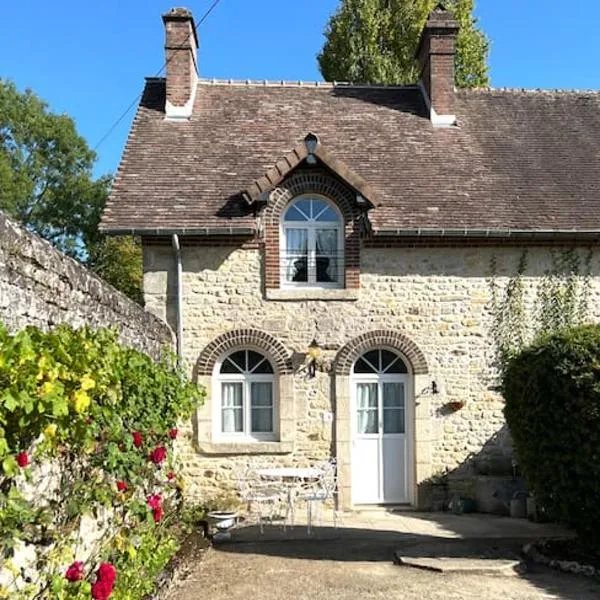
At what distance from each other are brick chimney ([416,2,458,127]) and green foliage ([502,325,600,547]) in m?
6.97

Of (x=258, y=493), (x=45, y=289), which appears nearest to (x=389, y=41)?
(x=258, y=493)

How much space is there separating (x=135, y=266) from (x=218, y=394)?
1439cm

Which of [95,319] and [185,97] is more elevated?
[185,97]

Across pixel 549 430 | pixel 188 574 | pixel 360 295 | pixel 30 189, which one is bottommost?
pixel 188 574

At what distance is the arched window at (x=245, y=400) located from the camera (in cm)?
1030

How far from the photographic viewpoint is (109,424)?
4.45m

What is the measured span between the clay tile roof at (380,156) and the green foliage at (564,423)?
3.91 m

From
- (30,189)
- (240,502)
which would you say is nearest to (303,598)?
(240,502)

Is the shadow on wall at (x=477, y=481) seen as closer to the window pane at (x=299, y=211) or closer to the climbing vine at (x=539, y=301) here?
the climbing vine at (x=539, y=301)

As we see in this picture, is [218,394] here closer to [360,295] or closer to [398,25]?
[360,295]

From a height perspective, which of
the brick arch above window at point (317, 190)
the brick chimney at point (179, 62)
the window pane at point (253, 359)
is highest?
the brick chimney at point (179, 62)

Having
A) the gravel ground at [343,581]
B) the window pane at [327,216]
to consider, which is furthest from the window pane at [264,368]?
the gravel ground at [343,581]

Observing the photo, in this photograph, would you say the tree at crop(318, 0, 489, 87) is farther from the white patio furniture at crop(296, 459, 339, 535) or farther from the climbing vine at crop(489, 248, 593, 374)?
the white patio furniture at crop(296, 459, 339, 535)

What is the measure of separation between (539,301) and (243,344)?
4749 millimetres
